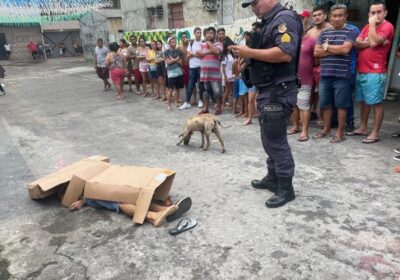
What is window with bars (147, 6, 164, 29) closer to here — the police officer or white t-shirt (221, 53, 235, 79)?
white t-shirt (221, 53, 235, 79)

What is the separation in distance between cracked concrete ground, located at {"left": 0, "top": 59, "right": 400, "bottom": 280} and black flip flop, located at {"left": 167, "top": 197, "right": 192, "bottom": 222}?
15cm

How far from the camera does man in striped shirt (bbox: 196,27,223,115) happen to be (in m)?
7.20

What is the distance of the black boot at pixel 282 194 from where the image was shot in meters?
3.40

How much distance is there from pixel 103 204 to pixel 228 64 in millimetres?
4642

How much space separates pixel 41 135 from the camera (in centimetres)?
657

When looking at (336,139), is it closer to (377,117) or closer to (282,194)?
(377,117)

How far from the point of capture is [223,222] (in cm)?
A: 320

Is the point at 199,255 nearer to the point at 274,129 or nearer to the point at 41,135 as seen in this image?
the point at 274,129

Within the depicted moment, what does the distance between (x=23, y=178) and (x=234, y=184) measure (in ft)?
8.93

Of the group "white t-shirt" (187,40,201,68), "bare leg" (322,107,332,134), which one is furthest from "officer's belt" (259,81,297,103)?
"white t-shirt" (187,40,201,68)

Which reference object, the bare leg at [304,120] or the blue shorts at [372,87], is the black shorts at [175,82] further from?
the blue shorts at [372,87]

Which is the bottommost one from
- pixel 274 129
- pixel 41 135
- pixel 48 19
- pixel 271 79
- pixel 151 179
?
pixel 41 135

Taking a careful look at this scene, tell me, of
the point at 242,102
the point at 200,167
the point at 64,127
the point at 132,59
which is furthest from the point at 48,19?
the point at 200,167

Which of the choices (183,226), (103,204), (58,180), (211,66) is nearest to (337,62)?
(211,66)
